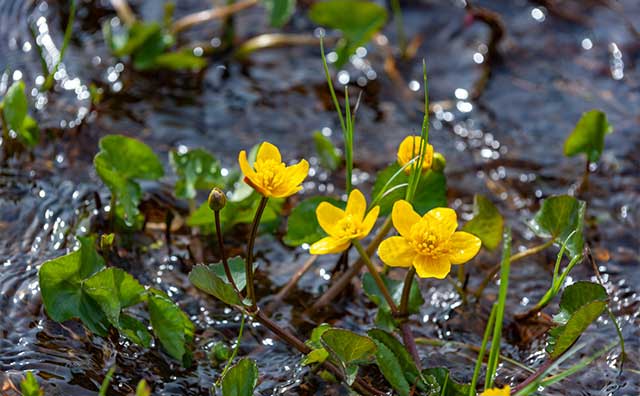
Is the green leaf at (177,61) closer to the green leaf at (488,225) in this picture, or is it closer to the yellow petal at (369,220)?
the green leaf at (488,225)

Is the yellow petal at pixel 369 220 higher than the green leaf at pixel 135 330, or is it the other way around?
the yellow petal at pixel 369 220

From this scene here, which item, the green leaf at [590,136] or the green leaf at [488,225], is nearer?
the green leaf at [488,225]

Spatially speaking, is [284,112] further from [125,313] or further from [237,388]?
[237,388]

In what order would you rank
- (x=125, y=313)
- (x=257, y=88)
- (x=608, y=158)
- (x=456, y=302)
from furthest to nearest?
(x=257, y=88) < (x=608, y=158) < (x=456, y=302) < (x=125, y=313)

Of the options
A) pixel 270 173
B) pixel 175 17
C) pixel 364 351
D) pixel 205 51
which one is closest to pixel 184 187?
pixel 270 173

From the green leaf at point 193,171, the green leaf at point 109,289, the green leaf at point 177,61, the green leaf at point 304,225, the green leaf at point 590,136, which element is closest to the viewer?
the green leaf at point 109,289

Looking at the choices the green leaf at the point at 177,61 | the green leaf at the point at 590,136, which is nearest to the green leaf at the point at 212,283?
the green leaf at the point at 590,136

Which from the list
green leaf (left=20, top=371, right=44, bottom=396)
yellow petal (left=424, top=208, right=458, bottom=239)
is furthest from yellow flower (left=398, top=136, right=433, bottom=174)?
green leaf (left=20, top=371, right=44, bottom=396)
